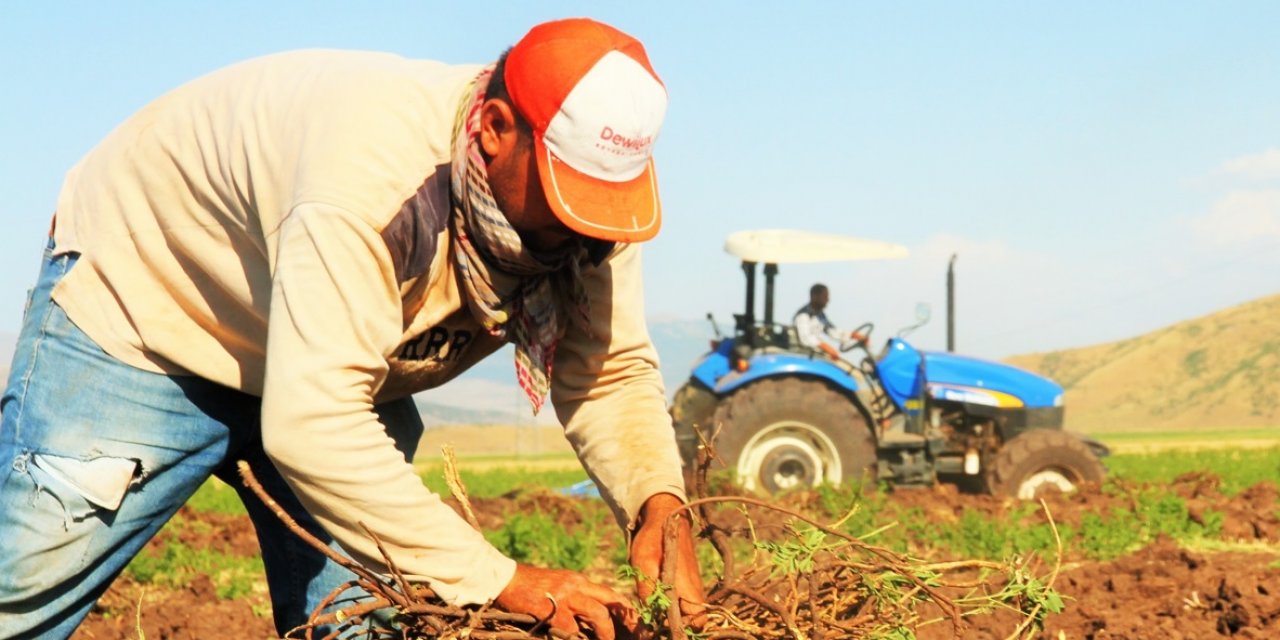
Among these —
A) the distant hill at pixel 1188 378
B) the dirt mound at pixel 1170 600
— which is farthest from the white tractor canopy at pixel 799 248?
the distant hill at pixel 1188 378

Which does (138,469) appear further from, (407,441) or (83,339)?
(407,441)

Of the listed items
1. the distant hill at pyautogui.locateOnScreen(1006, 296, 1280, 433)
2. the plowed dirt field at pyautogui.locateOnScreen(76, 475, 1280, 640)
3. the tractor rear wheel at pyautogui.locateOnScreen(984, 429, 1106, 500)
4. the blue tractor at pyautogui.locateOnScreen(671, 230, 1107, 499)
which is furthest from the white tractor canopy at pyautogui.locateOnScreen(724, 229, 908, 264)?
the distant hill at pyautogui.locateOnScreen(1006, 296, 1280, 433)

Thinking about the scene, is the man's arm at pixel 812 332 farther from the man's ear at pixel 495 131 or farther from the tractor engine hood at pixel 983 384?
the man's ear at pixel 495 131

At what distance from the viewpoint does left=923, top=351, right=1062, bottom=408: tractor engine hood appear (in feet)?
40.6

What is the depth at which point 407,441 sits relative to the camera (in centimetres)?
355

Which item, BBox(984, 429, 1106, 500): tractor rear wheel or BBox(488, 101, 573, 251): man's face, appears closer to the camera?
BBox(488, 101, 573, 251): man's face

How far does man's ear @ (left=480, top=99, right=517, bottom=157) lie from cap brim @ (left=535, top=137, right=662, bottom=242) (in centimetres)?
6

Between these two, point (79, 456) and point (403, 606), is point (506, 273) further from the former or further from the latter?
point (79, 456)

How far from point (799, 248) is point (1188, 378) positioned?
190ft

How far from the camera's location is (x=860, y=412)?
38.9ft

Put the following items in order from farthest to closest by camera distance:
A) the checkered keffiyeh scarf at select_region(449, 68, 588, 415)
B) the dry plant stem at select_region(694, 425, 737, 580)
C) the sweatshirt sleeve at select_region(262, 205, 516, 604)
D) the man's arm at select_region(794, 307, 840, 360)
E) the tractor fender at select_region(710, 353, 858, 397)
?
the man's arm at select_region(794, 307, 840, 360), the tractor fender at select_region(710, 353, 858, 397), the dry plant stem at select_region(694, 425, 737, 580), the checkered keffiyeh scarf at select_region(449, 68, 588, 415), the sweatshirt sleeve at select_region(262, 205, 516, 604)

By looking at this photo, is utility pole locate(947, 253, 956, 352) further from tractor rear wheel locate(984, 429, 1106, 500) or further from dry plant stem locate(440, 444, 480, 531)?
dry plant stem locate(440, 444, 480, 531)

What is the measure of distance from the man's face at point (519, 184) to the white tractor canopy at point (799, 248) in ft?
31.3

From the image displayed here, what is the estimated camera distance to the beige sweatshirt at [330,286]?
2553 millimetres
